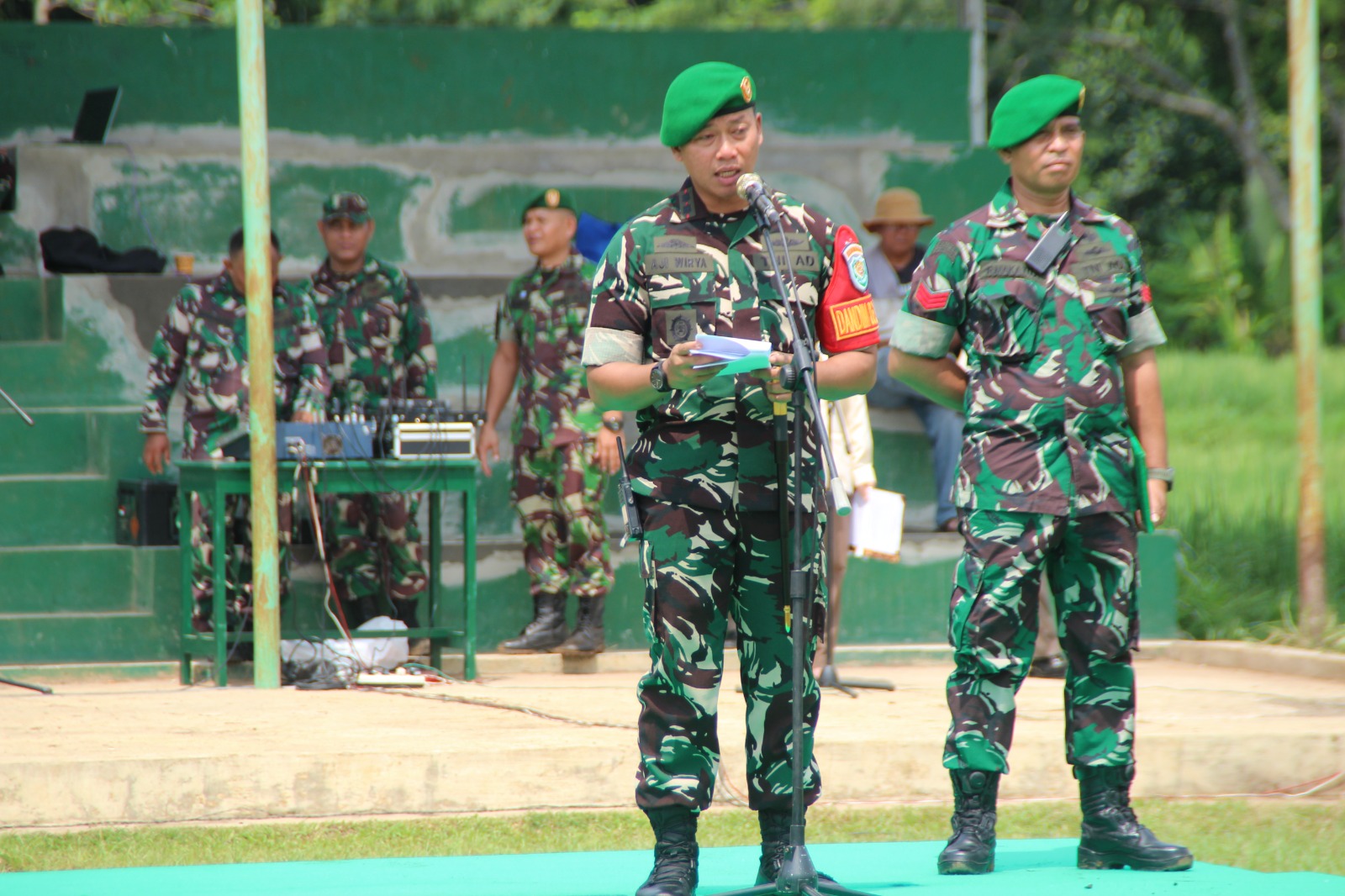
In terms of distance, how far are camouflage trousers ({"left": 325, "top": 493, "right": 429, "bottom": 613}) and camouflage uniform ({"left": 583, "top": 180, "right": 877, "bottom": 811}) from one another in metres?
4.61

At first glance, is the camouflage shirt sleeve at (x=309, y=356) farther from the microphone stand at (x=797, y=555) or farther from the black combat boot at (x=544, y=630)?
the microphone stand at (x=797, y=555)

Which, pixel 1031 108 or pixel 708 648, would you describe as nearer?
pixel 708 648

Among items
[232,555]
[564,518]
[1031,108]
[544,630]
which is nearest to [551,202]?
[564,518]

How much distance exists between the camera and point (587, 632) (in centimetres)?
851

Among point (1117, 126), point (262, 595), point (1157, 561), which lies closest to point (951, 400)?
point (262, 595)

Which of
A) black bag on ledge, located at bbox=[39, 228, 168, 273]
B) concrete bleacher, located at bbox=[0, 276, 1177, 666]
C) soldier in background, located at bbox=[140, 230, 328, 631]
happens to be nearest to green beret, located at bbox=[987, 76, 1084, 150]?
soldier in background, located at bbox=[140, 230, 328, 631]

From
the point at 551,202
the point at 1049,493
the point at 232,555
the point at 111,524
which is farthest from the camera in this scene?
the point at 111,524

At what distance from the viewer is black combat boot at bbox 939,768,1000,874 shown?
4414 millimetres

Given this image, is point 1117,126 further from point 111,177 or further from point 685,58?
point 111,177

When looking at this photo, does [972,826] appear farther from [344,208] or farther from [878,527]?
[344,208]

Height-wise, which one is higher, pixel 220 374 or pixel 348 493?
pixel 220 374

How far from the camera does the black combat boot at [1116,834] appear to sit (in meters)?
4.48

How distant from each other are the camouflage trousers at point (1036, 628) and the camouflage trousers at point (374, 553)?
4.41 meters

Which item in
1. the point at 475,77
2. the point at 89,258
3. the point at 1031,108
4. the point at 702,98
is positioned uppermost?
the point at 475,77
